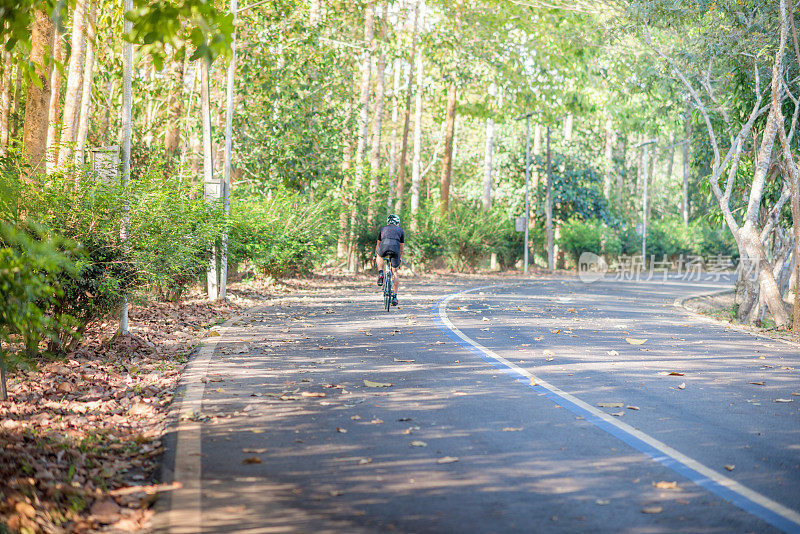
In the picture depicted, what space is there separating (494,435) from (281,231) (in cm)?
1877

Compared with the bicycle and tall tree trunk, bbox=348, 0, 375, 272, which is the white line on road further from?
tall tree trunk, bbox=348, 0, 375, 272

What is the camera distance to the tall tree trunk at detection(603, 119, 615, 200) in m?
55.0

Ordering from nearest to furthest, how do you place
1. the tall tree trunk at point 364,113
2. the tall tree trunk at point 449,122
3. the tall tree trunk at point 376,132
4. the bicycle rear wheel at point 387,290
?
1. the bicycle rear wheel at point 387,290
2. the tall tree trunk at point 364,113
3. the tall tree trunk at point 376,132
4. the tall tree trunk at point 449,122

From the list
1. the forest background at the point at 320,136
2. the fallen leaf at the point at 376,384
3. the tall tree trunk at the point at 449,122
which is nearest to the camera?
the fallen leaf at the point at 376,384

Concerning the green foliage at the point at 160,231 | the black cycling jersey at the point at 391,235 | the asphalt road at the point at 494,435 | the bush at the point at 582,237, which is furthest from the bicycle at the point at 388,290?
the bush at the point at 582,237

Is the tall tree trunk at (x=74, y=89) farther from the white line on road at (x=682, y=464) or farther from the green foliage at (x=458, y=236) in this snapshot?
the green foliage at (x=458, y=236)

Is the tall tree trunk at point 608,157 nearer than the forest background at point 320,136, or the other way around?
the forest background at point 320,136

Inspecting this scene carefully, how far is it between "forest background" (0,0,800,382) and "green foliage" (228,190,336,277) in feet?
0.32

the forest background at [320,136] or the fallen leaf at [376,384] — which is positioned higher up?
the forest background at [320,136]

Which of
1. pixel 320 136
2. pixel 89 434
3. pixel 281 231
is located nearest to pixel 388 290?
pixel 281 231

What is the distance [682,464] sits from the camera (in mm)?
6234

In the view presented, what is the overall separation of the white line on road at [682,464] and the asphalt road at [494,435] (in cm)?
2

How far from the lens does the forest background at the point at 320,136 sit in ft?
33.0

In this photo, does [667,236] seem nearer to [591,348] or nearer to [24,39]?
[591,348]
